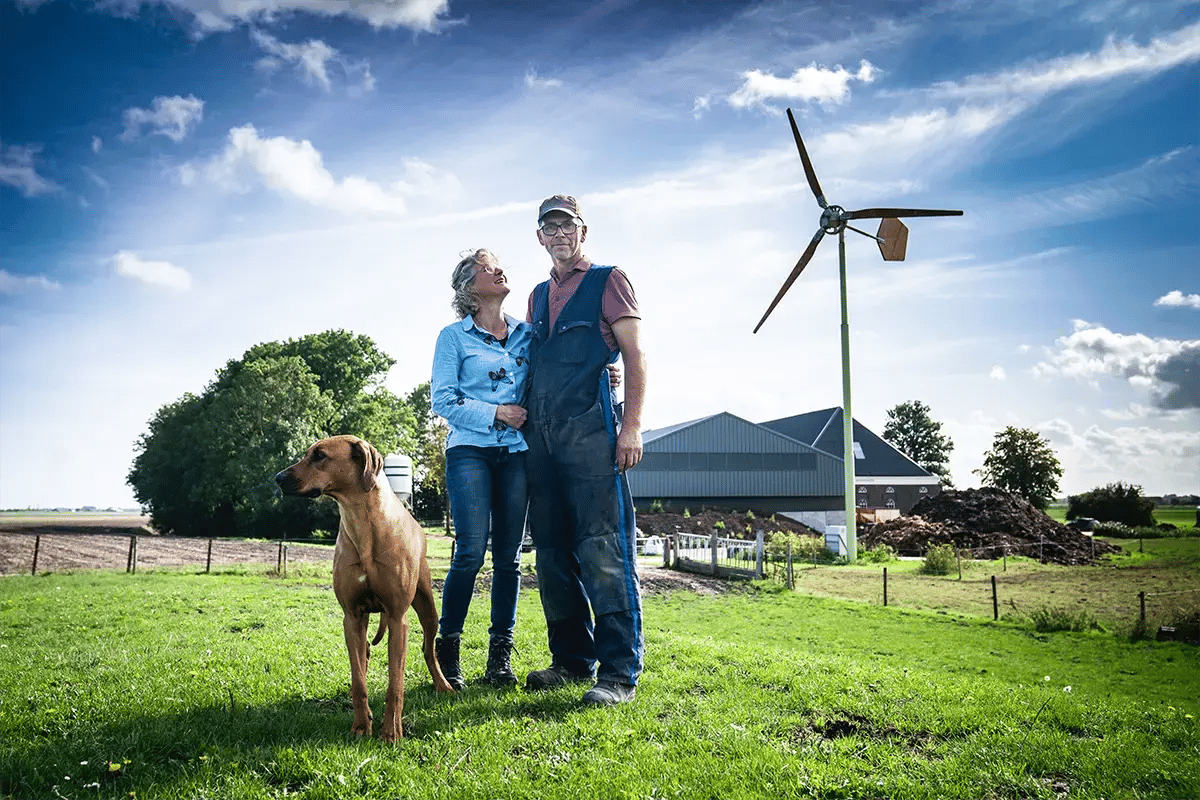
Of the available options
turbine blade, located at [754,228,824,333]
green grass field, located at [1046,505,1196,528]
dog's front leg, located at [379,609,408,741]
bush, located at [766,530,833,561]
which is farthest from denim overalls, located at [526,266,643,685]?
green grass field, located at [1046,505,1196,528]

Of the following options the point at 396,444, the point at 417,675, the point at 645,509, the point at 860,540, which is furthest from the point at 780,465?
the point at 417,675

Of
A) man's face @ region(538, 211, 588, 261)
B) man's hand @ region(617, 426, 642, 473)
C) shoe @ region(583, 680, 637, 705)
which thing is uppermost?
man's face @ region(538, 211, 588, 261)

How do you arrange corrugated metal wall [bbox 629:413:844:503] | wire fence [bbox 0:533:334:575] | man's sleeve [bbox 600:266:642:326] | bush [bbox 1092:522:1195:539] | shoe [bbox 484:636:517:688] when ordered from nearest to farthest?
1. man's sleeve [bbox 600:266:642:326]
2. shoe [bbox 484:636:517:688]
3. wire fence [bbox 0:533:334:575]
4. bush [bbox 1092:522:1195:539]
5. corrugated metal wall [bbox 629:413:844:503]

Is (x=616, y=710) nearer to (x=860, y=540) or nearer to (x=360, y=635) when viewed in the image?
(x=360, y=635)

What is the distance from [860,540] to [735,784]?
35139 mm

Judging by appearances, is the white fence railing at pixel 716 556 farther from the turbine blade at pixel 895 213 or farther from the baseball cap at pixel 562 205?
the baseball cap at pixel 562 205

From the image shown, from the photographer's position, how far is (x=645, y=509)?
147 feet

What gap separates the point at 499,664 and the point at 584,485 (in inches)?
55.5

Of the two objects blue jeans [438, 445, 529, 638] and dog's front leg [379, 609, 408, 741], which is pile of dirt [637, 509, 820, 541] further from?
dog's front leg [379, 609, 408, 741]

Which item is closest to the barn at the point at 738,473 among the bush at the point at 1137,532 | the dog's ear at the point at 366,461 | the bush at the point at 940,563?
the bush at the point at 1137,532

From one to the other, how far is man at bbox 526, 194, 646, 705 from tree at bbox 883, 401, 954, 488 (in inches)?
3339

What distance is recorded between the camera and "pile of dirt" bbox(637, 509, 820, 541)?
3762 cm

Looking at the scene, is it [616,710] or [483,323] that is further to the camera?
[483,323]

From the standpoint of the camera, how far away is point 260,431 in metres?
39.8
